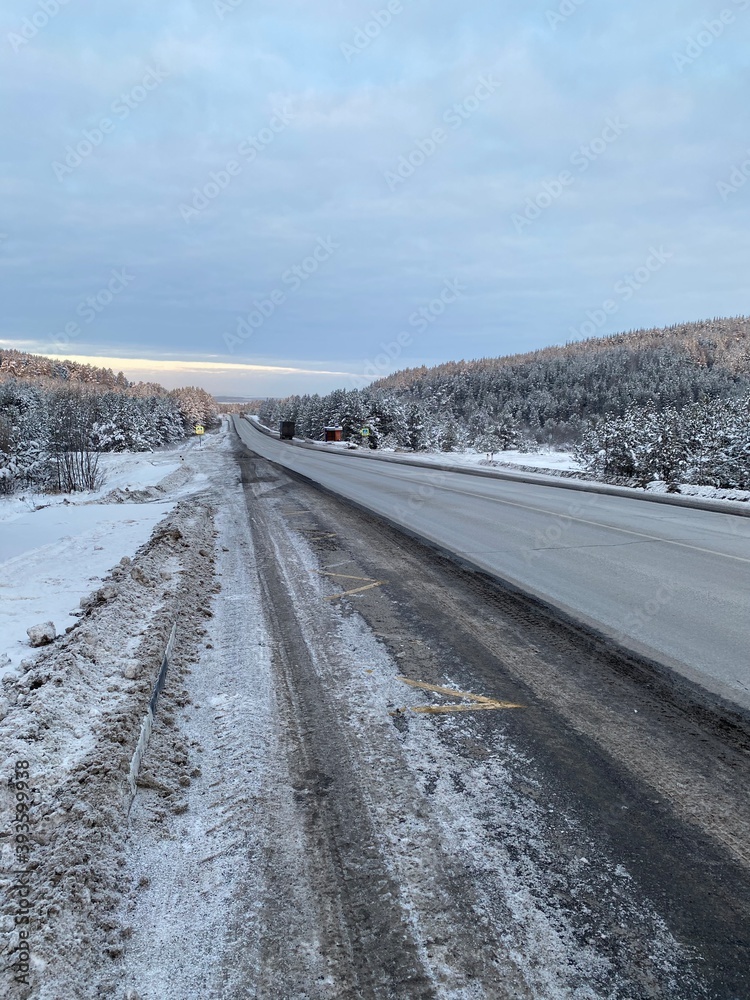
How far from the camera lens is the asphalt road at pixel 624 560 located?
489 centimetres

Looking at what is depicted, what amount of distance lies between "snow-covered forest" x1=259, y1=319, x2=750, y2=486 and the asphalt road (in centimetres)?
540

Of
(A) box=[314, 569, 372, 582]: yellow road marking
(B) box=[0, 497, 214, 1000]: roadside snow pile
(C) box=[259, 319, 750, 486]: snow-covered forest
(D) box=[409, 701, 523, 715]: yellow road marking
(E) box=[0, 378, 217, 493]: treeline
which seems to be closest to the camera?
(B) box=[0, 497, 214, 1000]: roadside snow pile

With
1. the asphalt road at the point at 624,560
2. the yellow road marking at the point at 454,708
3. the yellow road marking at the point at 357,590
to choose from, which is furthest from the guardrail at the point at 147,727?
the asphalt road at the point at 624,560

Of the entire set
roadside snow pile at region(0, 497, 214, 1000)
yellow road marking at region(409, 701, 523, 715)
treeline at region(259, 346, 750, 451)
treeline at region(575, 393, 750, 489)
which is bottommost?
yellow road marking at region(409, 701, 523, 715)

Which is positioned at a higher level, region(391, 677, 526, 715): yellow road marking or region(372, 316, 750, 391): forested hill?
region(372, 316, 750, 391): forested hill

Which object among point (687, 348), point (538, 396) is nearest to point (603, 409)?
point (538, 396)

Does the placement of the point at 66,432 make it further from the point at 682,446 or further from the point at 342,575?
the point at 682,446

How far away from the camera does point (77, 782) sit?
2814 mm

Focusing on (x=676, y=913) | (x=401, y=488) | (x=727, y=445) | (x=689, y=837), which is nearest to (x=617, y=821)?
(x=689, y=837)

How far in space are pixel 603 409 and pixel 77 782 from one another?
112m

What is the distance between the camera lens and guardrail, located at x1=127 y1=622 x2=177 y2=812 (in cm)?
288

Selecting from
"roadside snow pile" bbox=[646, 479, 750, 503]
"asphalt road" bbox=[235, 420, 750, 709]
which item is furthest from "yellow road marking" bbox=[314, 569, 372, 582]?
"roadside snow pile" bbox=[646, 479, 750, 503]

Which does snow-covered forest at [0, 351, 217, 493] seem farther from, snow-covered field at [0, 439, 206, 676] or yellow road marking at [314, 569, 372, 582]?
yellow road marking at [314, 569, 372, 582]

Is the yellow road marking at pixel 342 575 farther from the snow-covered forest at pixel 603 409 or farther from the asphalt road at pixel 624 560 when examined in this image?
the snow-covered forest at pixel 603 409
